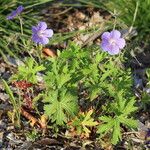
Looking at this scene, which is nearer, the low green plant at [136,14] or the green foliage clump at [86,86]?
the green foliage clump at [86,86]

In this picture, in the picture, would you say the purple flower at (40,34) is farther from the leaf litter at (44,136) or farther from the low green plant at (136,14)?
the low green plant at (136,14)

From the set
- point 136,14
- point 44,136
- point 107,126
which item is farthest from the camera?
point 136,14

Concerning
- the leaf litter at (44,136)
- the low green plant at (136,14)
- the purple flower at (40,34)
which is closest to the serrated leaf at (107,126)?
the leaf litter at (44,136)

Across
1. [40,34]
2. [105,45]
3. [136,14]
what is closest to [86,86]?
[105,45]

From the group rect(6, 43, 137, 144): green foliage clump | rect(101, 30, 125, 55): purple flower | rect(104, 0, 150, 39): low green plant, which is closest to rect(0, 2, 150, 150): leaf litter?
rect(6, 43, 137, 144): green foliage clump

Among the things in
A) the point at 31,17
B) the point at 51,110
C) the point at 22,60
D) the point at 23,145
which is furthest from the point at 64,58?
the point at 31,17

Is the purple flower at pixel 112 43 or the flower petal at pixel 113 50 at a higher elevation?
the purple flower at pixel 112 43

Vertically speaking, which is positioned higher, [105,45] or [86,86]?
[105,45]

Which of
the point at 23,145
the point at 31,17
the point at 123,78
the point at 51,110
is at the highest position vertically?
the point at 31,17

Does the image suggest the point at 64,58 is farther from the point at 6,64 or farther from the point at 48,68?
the point at 6,64

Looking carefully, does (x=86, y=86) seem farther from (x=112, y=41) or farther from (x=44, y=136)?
(x=44, y=136)

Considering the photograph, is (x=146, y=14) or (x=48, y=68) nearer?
(x=48, y=68)
